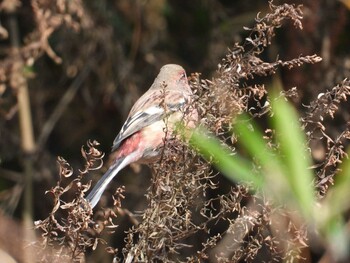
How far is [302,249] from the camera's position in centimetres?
308

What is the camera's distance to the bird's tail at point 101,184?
4334 mm

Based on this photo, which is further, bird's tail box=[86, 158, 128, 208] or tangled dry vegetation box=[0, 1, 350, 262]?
bird's tail box=[86, 158, 128, 208]

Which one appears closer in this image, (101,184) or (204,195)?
(204,195)

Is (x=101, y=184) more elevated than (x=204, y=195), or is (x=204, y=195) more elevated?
(x=101, y=184)

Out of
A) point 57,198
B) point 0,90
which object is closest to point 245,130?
point 57,198

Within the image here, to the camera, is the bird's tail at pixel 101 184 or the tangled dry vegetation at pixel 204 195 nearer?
the tangled dry vegetation at pixel 204 195

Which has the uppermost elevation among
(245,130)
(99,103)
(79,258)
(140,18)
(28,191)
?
(140,18)

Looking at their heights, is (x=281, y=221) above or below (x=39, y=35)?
below

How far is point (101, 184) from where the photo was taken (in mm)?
4543

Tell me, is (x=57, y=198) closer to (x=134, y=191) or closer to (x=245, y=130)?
(x=245, y=130)

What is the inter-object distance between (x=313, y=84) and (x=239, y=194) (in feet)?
11.5

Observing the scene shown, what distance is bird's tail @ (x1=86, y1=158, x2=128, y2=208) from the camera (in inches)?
171

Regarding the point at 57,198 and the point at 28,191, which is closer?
the point at 57,198

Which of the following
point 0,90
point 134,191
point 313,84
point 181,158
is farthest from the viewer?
point 134,191
